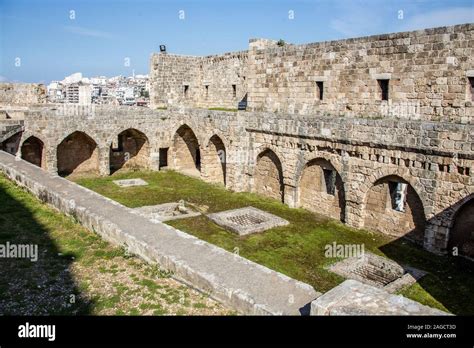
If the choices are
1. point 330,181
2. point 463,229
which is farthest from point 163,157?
point 463,229

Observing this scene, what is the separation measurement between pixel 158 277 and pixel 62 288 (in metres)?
1.53

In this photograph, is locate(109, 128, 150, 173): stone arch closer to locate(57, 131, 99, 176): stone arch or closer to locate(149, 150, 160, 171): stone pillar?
locate(149, 150, 160, 171): stone pillar

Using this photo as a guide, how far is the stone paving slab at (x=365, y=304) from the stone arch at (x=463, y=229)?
6816 millimetres

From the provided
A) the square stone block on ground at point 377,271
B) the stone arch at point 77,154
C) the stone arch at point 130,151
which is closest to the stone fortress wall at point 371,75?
the square stone block on ground at point 377,271

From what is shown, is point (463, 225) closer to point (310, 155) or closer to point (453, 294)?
point (453, 294)

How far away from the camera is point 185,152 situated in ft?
77.7

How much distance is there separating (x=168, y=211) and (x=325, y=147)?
19.2 feet

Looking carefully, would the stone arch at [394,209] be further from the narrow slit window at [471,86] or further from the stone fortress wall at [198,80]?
the stone fortress wall at [198,80]

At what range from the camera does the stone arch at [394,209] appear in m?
12.4

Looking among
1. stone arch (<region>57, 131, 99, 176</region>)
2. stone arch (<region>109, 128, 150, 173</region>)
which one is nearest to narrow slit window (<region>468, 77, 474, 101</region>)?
stone arch (<region>109, 128, 150, 173</region>)

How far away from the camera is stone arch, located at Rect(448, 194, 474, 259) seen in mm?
11141

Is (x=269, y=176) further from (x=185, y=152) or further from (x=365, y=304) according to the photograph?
(x=365, y=304)

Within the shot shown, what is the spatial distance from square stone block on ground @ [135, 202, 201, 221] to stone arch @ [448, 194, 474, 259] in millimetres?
7865
